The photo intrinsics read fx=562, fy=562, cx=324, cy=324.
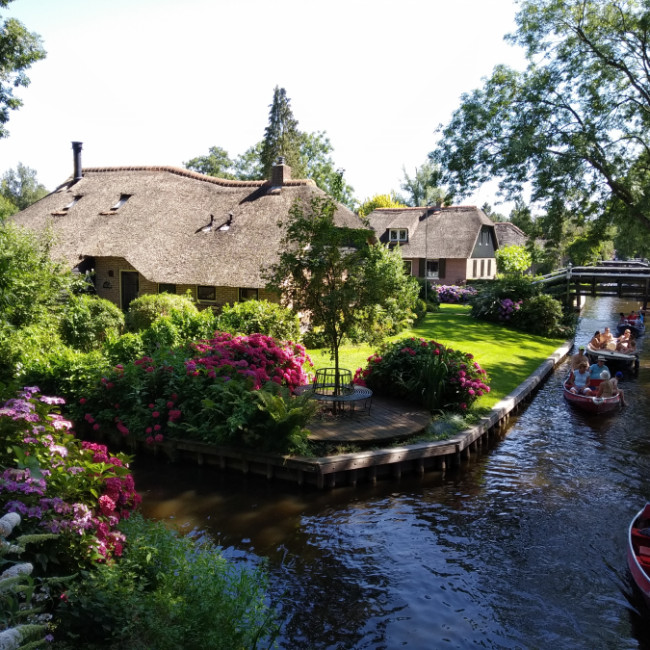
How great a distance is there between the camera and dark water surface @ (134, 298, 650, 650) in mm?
7180

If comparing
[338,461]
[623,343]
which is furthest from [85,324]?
[623,343]

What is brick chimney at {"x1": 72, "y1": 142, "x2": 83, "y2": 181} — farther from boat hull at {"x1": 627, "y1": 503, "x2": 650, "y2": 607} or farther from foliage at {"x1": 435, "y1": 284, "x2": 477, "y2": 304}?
boat hull at {"x1": 627, "y1": 503, "x2": 650, "y2": 607}

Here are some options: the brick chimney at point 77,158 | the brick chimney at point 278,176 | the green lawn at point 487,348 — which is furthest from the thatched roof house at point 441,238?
the brick chimney at point 77,158

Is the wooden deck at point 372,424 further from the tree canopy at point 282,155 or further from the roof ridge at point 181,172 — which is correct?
the tree canopy at point 282,155

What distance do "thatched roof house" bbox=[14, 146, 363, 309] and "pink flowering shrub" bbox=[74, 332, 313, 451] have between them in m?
10.2

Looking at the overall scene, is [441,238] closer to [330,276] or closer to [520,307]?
[520,307]

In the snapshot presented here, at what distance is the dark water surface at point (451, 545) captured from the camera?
23.6 feet

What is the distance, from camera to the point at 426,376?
45.7ft

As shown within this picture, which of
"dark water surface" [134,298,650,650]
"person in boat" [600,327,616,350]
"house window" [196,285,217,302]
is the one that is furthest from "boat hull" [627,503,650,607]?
"house window" [196,285,217,302]

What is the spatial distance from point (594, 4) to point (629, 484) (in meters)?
21.1

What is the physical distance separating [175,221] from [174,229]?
0.67 metres

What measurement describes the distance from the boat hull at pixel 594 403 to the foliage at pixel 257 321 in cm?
854

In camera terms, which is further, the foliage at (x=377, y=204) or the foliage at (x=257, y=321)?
the foliage at (x=377, y=204)

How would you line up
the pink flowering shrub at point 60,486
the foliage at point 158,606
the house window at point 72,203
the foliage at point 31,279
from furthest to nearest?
the house window at point 72,203 < the foliage at point 31,279 < the pink flowering shrub at point 60,486 < the foliage at point 158,606
